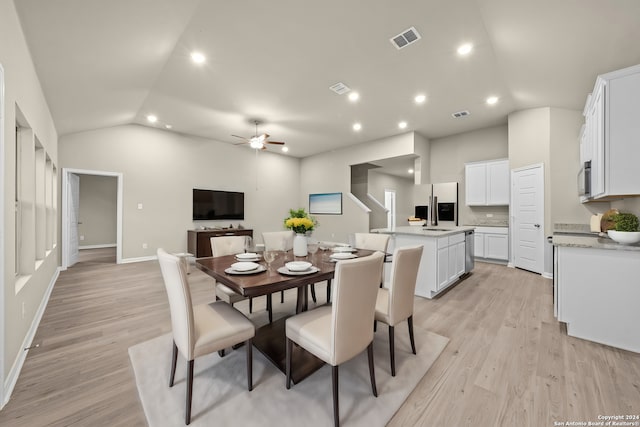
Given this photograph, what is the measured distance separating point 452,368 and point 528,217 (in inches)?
166

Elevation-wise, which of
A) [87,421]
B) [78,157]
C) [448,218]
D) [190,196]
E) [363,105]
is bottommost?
[87,421]

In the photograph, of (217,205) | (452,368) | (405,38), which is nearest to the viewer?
(452,368)

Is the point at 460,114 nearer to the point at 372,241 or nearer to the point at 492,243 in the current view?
the point at 492,243

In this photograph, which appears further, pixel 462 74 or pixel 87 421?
pixel 462 74

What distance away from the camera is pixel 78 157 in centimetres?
502

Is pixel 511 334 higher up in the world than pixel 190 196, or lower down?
lower down

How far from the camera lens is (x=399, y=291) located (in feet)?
6.17

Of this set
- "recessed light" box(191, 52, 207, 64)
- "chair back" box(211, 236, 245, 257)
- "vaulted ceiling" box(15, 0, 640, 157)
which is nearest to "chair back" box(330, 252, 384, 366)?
"chair back" box(211, 236, 245, 257)

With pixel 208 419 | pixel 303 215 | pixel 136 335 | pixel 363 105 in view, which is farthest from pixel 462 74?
A: pixel 136 335

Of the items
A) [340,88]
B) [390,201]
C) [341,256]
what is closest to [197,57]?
[340,88]

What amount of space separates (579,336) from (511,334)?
1.91 ft

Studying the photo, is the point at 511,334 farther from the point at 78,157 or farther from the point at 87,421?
the point at 78,157

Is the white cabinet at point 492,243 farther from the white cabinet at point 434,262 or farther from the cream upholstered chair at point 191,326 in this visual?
the cream upholstered chair at point 191,326

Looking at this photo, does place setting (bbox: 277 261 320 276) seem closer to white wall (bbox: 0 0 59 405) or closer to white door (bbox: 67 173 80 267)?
white wall (bbox: 0 0 59 405)
